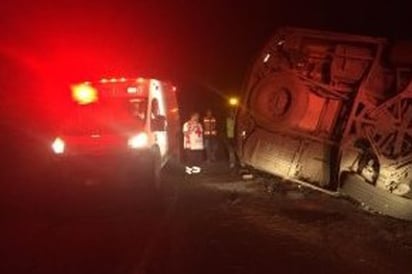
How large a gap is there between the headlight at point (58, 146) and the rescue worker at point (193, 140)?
489cm

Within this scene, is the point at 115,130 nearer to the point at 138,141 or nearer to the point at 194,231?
the point at 138,141

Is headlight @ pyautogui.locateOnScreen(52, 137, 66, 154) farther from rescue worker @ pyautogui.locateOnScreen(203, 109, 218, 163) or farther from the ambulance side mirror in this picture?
rescue worker @ pyautogui.locateOnScreen(203, 109, 218, 163)

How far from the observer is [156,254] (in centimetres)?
866

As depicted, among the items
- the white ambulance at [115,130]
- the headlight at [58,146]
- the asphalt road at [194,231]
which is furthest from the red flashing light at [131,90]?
the asphalt road at [194,231]

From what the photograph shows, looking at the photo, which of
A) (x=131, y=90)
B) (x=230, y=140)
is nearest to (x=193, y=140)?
(x=230, y=140)

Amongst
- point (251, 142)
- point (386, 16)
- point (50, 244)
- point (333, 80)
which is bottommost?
point (50, 244)

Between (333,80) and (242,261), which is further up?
(333,80)

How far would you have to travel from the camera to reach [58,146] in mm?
13180

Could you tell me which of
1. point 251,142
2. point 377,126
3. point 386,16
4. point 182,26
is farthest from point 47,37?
point 377,126

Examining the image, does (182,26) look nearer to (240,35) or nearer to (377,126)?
(240,35)

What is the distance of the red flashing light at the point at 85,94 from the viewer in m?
13.8

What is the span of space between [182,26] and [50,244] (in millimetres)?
37770

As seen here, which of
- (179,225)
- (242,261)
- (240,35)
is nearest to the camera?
(242,261)

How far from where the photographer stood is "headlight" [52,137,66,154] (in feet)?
43.0
